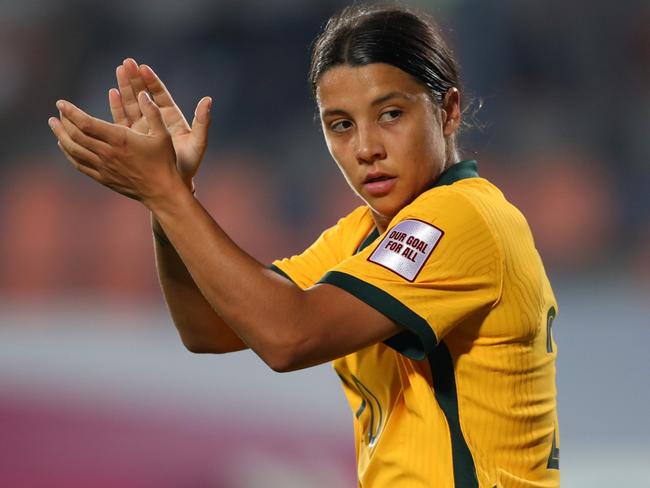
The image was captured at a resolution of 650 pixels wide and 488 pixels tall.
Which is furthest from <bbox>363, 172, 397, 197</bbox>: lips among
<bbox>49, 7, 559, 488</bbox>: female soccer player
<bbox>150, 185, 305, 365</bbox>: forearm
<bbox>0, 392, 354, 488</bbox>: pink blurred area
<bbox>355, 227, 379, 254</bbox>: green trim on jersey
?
<bbox>0, 392, 354, 488</bbox>: pink blurred area

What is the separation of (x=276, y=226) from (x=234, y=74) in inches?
47.0

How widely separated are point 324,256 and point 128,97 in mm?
580

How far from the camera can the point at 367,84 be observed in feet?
5.67

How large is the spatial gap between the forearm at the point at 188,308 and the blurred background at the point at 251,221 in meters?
1.55

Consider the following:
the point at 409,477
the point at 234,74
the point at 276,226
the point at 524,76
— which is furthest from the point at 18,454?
the point at 524,76

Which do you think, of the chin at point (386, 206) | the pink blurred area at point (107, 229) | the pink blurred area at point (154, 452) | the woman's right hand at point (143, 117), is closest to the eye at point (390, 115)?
the chin at point (386, 206)

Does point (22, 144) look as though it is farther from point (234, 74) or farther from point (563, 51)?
point (563, 51)

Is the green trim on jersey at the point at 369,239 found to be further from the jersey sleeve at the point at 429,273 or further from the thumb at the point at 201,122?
the thumb at the point at 201,122

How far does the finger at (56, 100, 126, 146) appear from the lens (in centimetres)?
149

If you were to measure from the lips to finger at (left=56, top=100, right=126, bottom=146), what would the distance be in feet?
1.47

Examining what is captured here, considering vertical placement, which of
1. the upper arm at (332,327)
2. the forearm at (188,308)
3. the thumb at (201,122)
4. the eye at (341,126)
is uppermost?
the eye at (341,126)

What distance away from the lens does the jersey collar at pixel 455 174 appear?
69.5 inches

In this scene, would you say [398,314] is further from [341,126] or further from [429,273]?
[341,126]

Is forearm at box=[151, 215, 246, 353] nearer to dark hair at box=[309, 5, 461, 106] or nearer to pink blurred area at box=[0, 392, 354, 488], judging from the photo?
dark hair at box=[309, 5, 461, 106]
